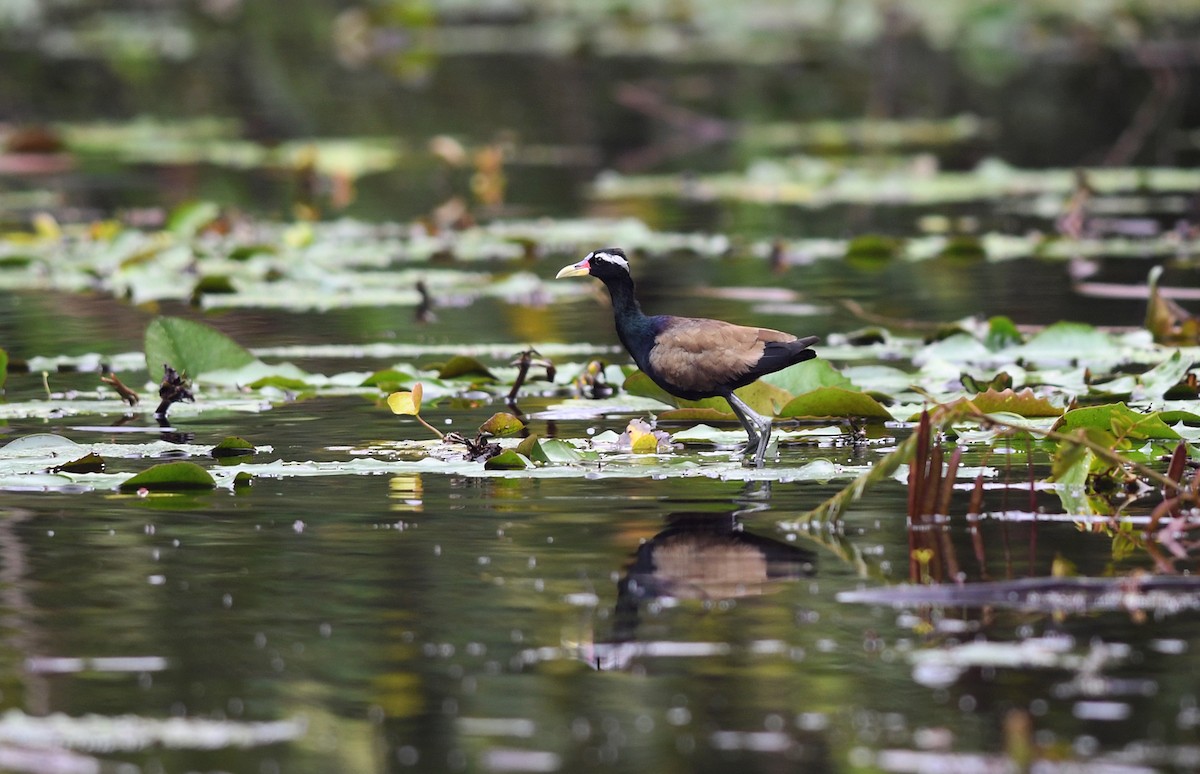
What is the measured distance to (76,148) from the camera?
20.9 m

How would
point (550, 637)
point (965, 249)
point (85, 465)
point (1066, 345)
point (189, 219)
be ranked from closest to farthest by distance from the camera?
point (550, 637) → point (85, 465) → point (1066, 345) → point (965, 249) → point (189, 219)

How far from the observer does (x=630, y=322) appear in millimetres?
7062

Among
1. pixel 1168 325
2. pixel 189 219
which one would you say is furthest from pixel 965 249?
pixel 189 219

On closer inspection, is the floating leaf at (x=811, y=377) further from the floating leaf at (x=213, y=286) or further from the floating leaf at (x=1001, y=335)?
the floating leaf at (x=213, y=286)

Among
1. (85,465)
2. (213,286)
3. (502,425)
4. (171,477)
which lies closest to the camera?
(171,477)

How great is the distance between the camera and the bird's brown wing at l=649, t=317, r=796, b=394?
262 inches

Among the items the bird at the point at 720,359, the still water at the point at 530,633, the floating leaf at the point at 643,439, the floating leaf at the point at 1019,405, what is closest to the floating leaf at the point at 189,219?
the still water at the point at 530,633

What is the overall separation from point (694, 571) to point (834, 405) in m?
1.92

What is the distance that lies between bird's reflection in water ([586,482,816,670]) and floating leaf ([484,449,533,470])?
2.47 ft

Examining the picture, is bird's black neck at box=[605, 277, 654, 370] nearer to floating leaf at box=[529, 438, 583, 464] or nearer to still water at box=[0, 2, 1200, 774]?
still water at box=[0, 2, 1200, 774]

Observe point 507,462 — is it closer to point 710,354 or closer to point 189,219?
point 710,354

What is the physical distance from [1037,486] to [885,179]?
35.5ft

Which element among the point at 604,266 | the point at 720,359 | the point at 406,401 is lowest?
the point at 406,401

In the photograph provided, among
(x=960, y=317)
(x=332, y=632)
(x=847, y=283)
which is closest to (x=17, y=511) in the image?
(x=332, y=632)
